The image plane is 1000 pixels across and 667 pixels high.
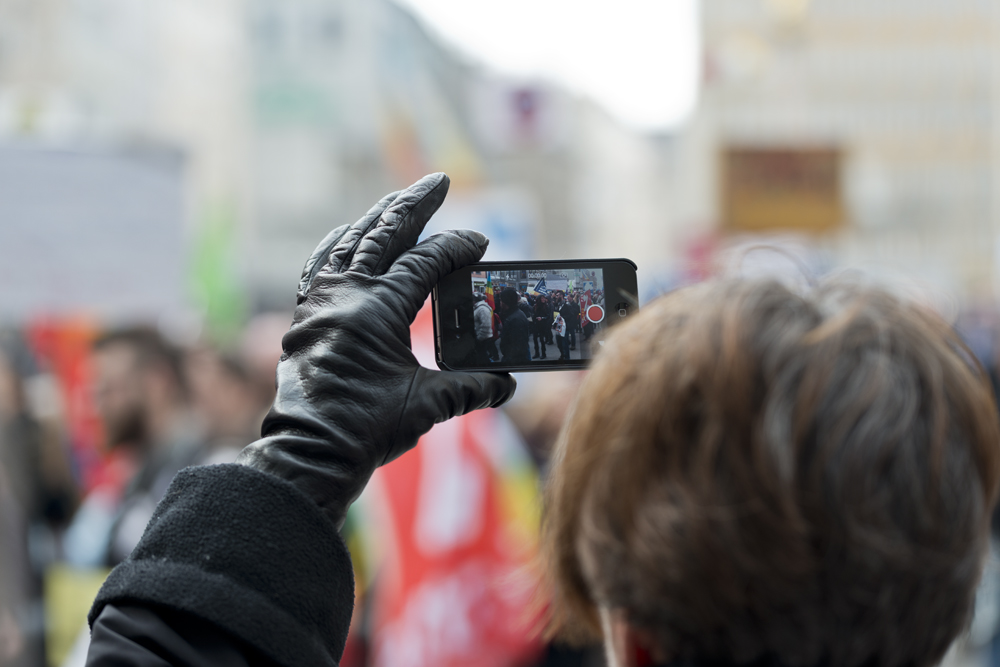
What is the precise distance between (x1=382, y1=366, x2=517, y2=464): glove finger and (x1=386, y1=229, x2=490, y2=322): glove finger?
0.09m

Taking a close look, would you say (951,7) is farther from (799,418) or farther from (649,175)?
(799,418)

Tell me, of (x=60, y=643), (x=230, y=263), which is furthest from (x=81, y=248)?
(x=230, y=263)

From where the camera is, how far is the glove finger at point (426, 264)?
49.0 inches

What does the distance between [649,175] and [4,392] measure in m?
99.2

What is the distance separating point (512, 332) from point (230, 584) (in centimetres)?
51

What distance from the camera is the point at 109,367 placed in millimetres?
4398

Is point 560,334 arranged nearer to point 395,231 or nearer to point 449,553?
point 395,231

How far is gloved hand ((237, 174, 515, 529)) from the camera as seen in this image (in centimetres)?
115

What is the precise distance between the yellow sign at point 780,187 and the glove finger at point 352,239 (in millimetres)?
8563

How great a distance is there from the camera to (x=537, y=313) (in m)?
1.31

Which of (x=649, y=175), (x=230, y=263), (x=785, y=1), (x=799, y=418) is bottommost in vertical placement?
(x=649, y=175)

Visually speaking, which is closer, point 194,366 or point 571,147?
point 194,366

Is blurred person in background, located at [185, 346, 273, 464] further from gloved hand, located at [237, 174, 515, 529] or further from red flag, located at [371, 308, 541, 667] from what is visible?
gloved hand, located at [237, 174, 515, 529]

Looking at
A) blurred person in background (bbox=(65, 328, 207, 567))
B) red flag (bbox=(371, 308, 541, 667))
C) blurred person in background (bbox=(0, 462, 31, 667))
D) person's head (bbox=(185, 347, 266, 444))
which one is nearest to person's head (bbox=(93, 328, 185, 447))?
blurred person in background (bbox=(65, 328, 207, 567))
